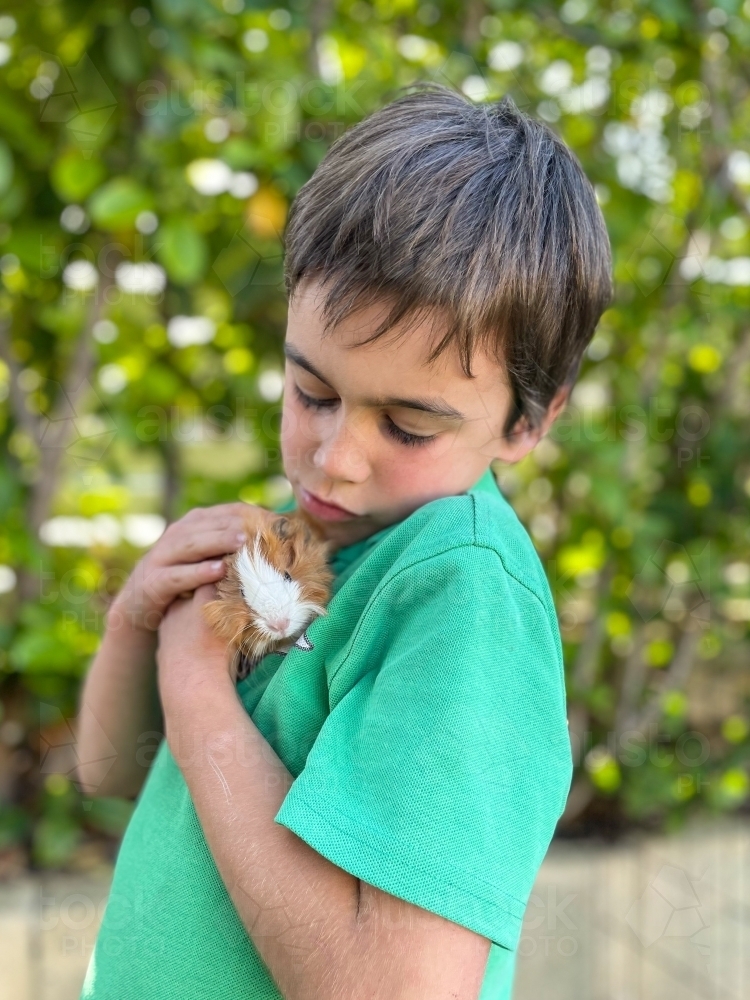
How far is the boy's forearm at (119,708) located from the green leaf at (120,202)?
0.76 meters

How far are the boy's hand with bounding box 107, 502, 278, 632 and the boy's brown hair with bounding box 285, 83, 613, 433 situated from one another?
19cm

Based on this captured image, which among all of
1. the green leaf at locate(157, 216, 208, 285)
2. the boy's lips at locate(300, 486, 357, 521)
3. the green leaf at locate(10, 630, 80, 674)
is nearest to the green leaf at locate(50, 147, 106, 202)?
the green leaf at locate(157, 216, 208, 285)

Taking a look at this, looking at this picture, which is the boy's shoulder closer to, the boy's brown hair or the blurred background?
the boy's brown hair

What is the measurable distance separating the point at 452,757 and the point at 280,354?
4.22 feet

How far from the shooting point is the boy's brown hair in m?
0.63

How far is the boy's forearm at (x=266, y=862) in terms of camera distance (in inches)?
21.3

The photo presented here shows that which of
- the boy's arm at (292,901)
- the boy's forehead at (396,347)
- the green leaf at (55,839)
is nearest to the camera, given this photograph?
the boy's arm at (292,901)

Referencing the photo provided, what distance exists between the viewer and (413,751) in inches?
20.9

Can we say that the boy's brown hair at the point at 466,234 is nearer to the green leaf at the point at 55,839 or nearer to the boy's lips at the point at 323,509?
the boy's lips at the point at 323,509

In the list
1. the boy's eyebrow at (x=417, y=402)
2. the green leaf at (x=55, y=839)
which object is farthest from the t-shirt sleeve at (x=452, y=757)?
the green leaf at (x=55, y=839)

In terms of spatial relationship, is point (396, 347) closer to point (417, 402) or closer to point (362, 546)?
point (417, 402)

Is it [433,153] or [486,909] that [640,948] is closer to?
[486,909]

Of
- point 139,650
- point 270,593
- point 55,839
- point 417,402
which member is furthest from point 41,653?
point 417,402

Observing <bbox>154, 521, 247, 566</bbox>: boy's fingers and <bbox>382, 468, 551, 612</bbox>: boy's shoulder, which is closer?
<bbox>382, 468, 551, 612</bbox>: boy's shoulder
